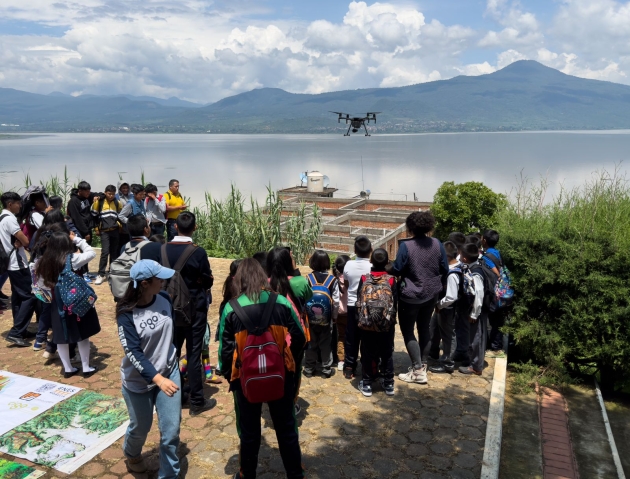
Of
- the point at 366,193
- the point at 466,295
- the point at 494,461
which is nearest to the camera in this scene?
the point at 494,461

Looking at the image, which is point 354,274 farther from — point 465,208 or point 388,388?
point 465,208

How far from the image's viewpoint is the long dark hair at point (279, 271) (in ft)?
13.0

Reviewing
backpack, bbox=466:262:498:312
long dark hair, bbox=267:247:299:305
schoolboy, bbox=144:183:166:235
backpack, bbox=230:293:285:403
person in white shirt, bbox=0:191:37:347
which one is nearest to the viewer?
backpack, bbox=230:293:285:403

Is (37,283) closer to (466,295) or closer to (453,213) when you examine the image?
(466,295)

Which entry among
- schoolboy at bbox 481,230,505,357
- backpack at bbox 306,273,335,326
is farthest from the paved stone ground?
backpack at bbox 306,273,335,326

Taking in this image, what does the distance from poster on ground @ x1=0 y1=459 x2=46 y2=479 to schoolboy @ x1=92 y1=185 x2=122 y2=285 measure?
540 centimetres

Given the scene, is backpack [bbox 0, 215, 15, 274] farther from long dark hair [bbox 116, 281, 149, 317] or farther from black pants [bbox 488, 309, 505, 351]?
black pants [bbox 488, 309, 505, 351]

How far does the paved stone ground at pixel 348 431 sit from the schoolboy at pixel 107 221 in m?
3.25

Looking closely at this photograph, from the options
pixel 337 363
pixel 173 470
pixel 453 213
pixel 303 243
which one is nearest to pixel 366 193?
pixel 453 213

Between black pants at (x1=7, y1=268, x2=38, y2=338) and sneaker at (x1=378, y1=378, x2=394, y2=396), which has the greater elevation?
black pants at (x1=7, y1=268, x2=38, y2=338)

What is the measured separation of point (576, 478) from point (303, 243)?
990cm

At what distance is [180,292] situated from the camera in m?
4.05

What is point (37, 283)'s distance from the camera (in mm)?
5141

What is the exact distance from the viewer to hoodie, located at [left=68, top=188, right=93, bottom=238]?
841 cm
